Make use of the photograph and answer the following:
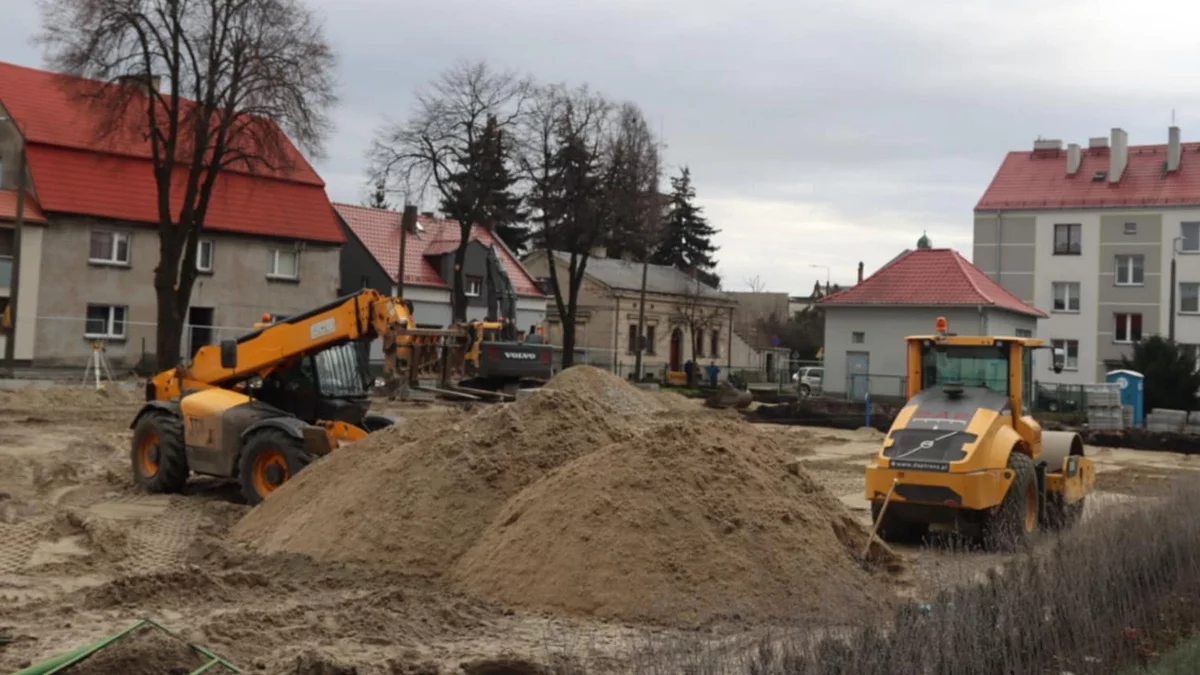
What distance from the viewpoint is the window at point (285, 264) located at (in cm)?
4472

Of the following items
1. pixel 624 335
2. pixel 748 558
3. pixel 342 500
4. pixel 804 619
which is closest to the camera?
pixel 804 619

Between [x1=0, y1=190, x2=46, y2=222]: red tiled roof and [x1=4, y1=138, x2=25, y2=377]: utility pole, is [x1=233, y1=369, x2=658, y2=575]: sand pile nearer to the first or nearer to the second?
[x1=4, y1=138, x2=25, y2=377]: utility pole

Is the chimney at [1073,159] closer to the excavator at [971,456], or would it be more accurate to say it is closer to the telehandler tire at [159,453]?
the excavator at [971,456]

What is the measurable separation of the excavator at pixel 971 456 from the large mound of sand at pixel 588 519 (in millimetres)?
1568

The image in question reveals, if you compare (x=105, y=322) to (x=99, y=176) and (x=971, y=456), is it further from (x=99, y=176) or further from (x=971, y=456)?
(x=971, y=456)

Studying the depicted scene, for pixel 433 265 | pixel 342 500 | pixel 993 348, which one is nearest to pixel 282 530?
pixel 342 500

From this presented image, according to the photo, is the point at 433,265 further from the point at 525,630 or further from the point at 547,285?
the point at 525,630

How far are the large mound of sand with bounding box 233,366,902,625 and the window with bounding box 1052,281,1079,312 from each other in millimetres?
48666

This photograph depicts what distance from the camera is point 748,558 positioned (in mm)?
9414

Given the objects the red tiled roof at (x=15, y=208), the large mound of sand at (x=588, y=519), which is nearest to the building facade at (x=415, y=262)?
the red tiled roof at (x=15, y=208)

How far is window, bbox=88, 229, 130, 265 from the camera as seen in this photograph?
1550 inches

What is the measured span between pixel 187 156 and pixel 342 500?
1042 inches

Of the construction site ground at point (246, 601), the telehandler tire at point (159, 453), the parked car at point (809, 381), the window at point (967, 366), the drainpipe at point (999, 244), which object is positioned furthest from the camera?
the drainpipe at point (999, 244)

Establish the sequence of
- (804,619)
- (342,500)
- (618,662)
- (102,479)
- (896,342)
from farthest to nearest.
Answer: (896,342)
(102,479)
(342,500)
(804,619)
(618,662)
